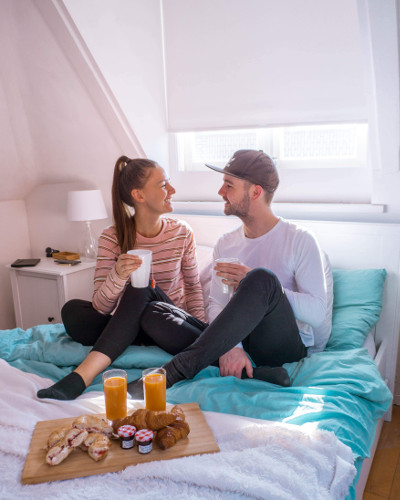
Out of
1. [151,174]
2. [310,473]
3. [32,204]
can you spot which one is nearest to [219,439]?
[310,473]

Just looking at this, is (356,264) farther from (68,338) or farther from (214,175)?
(68,338)

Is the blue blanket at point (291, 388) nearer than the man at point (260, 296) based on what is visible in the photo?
Yes

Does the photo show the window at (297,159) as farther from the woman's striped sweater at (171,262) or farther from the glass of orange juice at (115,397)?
the glass of orange juice at (115,397)

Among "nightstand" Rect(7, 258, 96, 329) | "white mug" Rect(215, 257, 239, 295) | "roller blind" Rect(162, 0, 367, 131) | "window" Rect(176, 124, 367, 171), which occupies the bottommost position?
"nightstand" Rect(7, 258, 96, 329)

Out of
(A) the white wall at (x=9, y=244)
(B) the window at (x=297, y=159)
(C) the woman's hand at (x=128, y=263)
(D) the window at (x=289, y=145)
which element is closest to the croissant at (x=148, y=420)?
(C) the woman's hand at (x=128, y=263)

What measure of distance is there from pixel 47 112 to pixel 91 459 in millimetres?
2272

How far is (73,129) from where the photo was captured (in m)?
2.77

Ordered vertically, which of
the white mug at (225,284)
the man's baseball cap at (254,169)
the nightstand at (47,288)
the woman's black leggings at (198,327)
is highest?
the man's baseball cap at (254,169)

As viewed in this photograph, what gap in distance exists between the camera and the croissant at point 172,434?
106 cm

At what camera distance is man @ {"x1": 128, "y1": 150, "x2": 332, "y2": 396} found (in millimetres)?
1444

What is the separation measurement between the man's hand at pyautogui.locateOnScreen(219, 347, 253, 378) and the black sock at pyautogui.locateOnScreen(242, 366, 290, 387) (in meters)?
0.02

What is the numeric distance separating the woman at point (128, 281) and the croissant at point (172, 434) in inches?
17.8

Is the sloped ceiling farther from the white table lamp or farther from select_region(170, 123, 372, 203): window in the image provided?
select_region(170, 123, 372, 203): window

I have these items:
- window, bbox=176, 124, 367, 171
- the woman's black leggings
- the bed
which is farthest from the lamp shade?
the woman's black leggings
